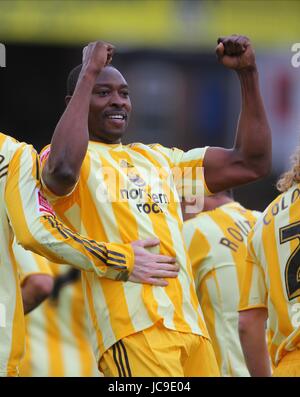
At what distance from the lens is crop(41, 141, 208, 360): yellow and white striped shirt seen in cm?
541

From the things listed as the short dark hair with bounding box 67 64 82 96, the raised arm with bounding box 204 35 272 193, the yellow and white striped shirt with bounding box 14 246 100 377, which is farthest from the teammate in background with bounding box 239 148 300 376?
the yellow and white striped shirt with bounding box 14 246 100 377

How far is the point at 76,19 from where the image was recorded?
15.6 meters

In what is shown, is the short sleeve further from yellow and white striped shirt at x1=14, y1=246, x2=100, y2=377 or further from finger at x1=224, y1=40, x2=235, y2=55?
yellow and white striped shirt at x1=14, y1=246, x2=100, y2=377

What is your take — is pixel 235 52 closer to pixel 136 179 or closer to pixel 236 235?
pixel 136 179

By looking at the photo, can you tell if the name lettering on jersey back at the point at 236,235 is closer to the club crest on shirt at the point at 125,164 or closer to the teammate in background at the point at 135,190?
the teammate in background at the point at 135,190

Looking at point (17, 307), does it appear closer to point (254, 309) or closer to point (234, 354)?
point (254, 309)

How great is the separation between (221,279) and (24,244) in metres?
2.02

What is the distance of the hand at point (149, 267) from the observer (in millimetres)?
5434

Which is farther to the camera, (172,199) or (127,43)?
(127,43)

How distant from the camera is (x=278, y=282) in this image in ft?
18.3

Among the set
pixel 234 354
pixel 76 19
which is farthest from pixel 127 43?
pixel 234 354

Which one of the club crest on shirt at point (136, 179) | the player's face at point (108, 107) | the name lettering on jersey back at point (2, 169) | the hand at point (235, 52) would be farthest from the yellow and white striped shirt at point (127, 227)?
the hand at point (235, 52)

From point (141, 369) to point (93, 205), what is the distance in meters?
0.89

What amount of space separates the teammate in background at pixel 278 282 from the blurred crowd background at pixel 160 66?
30.8 feet
